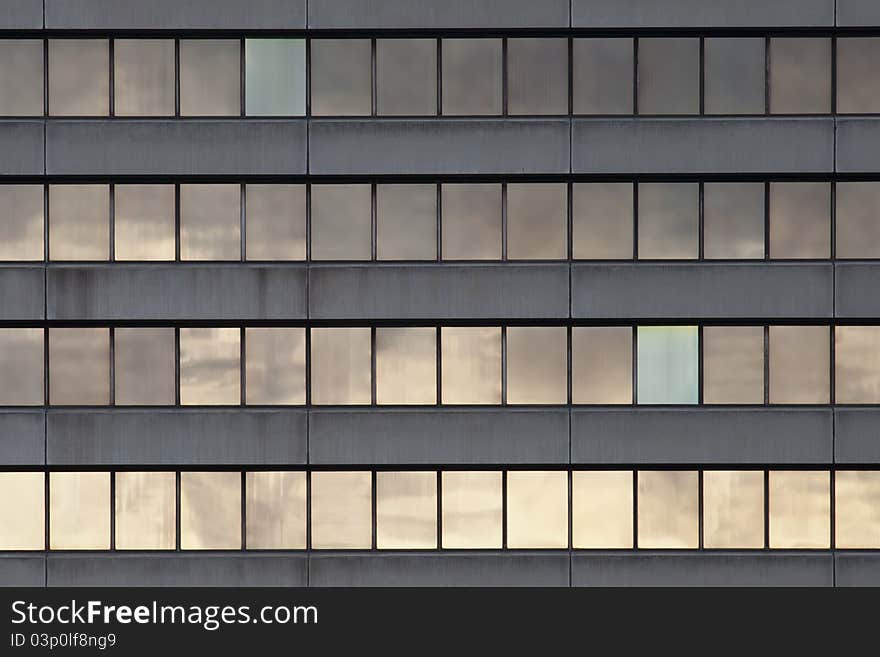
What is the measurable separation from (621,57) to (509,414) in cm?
781

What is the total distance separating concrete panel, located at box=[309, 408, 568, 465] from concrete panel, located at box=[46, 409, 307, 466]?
2.03 ft

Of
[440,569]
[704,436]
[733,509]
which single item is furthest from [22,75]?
[733,509]

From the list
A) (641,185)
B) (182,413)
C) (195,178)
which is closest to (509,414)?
(641,185)

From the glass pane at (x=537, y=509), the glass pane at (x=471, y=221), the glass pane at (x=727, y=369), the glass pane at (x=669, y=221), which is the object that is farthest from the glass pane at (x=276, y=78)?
the glass pane at (x=727, y=369)

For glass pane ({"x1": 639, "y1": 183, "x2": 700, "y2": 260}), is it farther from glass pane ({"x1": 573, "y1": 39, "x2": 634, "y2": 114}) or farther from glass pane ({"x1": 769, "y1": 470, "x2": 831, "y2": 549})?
glass pane ({"x1": 769, "y1": 470, "x2": 831, "y2": 549})

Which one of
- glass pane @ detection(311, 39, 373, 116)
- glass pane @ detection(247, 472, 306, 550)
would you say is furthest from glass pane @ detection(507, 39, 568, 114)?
glass pane @ detection(247, 472, 306, 550)

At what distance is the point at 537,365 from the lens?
19.9 meters

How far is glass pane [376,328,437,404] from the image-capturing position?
19.9 metres

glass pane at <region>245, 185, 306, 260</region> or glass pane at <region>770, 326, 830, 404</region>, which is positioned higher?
glass pane at <region>245, 185, 306, 260</region>

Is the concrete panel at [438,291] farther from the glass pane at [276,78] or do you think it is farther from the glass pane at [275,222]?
the glass pane at [276,78]

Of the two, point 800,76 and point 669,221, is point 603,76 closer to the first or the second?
point 669,221

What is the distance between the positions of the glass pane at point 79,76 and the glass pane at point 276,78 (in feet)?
9.88

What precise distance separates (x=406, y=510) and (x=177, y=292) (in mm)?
6567
